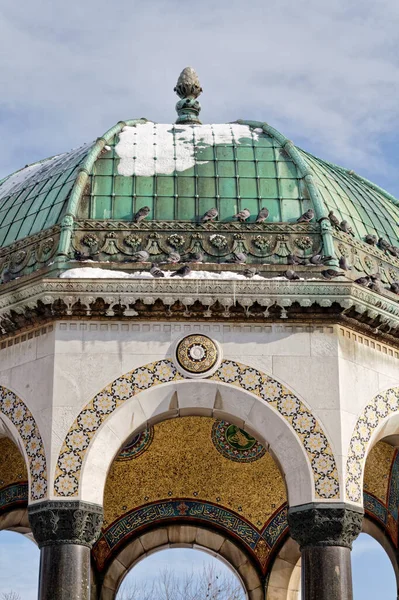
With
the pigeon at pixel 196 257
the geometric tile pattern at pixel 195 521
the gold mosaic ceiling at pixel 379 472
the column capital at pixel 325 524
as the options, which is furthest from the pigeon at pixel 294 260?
the geometric tile pattern at pixel 195 521

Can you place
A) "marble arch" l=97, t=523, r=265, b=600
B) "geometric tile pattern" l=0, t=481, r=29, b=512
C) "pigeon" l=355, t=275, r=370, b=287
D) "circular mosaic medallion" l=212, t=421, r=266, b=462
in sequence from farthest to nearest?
"circular mosaic medallion" l=212, t=421, r=266, b=462, "marble arch" l=97, t=523, r=265, b=600, "geometric tile pattern" l=0, t=481, r=29, b=512, "pigeon" l=355, t=275, r=370, b=287

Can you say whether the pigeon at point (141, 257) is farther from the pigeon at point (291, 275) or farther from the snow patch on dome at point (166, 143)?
the pigeon at point (291, 275)

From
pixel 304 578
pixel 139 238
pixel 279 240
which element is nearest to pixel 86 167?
pixel 139 238

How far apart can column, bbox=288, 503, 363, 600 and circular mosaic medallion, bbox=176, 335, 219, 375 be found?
257 centimetres

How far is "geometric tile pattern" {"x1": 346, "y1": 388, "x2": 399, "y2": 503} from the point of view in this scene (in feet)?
68.2

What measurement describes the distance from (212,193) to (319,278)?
2653 millimetres

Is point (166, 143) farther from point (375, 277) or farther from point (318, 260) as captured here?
point (375, 277)

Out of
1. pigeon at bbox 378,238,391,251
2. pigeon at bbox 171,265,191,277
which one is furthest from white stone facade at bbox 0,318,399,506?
pigeon at bbox 378,238,391,251

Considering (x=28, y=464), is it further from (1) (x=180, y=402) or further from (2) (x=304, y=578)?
(2) (x=304, y=578)

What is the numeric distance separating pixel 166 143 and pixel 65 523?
753cm

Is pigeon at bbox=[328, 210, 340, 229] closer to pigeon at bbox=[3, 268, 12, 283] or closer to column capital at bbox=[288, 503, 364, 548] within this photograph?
column capital at bbox=[288, 503, 364, 548]

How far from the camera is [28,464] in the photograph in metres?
21.0

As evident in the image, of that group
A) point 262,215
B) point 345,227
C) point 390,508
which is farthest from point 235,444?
point 262,215

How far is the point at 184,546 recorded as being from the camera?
87.2ft
